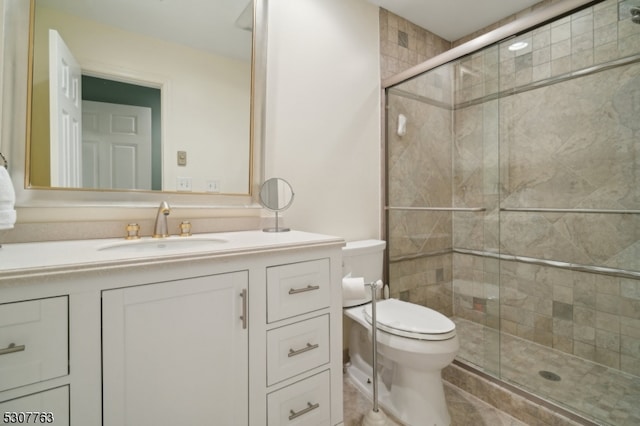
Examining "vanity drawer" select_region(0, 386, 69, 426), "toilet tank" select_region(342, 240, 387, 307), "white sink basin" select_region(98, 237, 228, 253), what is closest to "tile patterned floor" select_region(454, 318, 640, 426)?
"toilet tank" select_region(342, 240, 387, 307)

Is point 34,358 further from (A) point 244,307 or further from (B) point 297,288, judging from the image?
(B) point 297,288

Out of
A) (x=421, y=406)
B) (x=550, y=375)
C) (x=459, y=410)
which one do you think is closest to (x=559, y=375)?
(x=550, y=375)

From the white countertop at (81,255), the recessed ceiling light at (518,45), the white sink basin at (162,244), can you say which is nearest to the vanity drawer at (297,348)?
the white countertop at (81,255)

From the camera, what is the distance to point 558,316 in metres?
1.86

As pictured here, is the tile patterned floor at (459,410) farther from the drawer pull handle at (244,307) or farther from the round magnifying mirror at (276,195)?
the round magnifying mirror at (276,195)

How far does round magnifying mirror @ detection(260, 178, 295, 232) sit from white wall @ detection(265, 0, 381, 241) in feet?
0.25

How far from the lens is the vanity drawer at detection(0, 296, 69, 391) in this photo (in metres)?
0.64

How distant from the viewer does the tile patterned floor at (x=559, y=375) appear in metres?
1.30

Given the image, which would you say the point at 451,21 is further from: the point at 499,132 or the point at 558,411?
the point at 558,411

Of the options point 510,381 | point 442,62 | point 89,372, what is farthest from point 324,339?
point 442,62

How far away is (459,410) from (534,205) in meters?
1.39

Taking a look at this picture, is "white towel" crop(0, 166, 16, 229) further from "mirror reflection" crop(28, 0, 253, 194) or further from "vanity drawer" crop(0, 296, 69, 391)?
"vanity drawer" crop(0, 296, 69, 391)

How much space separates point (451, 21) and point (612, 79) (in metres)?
1.10

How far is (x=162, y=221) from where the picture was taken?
1.19m
